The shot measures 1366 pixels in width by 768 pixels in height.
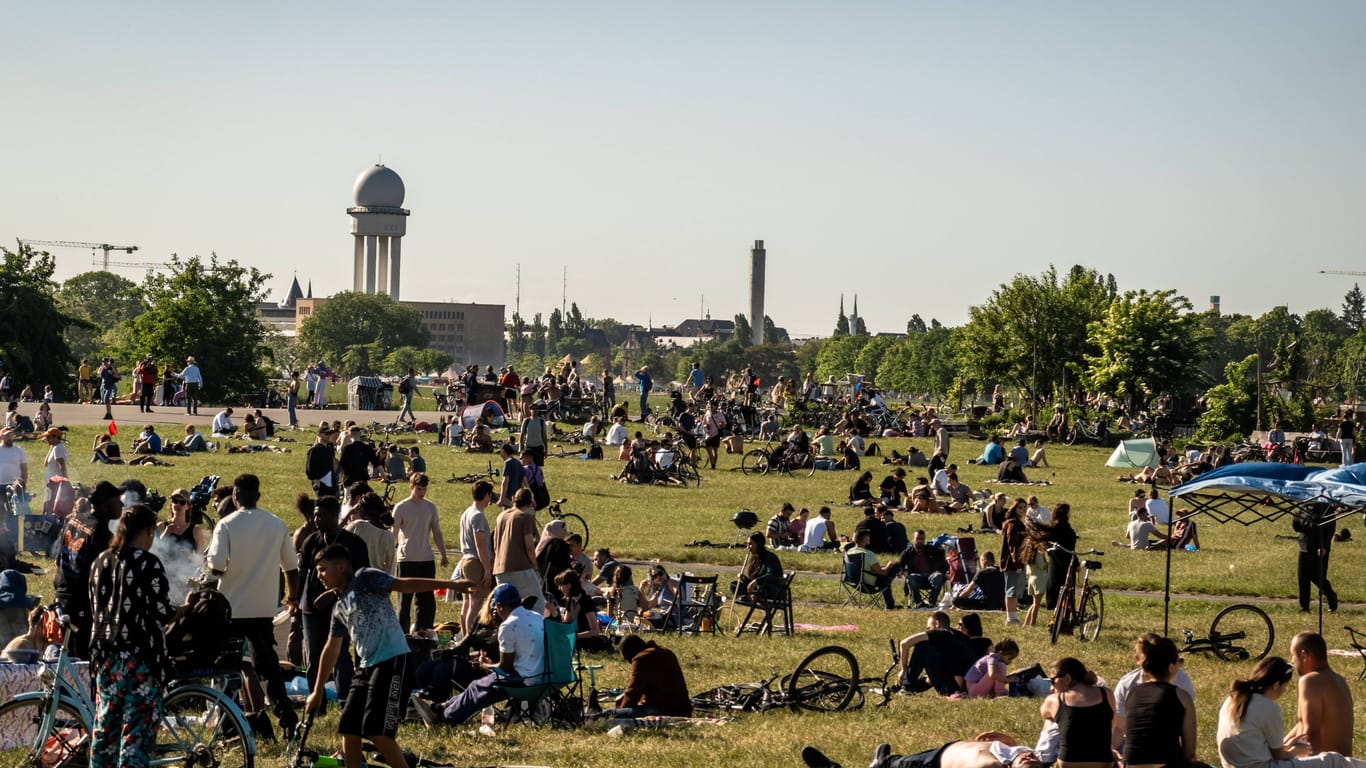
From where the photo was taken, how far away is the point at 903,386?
16838cm

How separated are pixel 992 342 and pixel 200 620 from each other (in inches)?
2791

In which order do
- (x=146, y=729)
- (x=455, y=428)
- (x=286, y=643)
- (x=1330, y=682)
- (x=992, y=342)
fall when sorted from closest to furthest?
(x=146, y=729), (x=1330, y=682), (x=286, y=643), (x=455, y=428), (x=992, y=342)

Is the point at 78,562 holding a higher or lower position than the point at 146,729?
higher

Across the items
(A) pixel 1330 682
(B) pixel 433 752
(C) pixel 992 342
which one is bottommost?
(B) pixel 433 752

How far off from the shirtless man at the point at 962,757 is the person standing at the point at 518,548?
492 centimetres

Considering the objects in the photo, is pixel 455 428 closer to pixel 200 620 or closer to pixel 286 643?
pixel 286 643

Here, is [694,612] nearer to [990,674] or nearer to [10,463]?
[990,674]

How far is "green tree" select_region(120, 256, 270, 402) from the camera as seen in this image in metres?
64.8

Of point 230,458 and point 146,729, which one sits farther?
point 230,458

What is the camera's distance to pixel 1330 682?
11062mm

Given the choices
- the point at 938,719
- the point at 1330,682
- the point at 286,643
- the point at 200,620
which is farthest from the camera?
the point at 286,643

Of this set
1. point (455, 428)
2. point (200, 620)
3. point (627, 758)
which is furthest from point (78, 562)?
point (455, 428)

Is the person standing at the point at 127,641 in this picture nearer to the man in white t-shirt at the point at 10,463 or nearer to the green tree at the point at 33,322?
the man in white t-shirt at the point at 10,463

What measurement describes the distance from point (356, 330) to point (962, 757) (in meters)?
168
